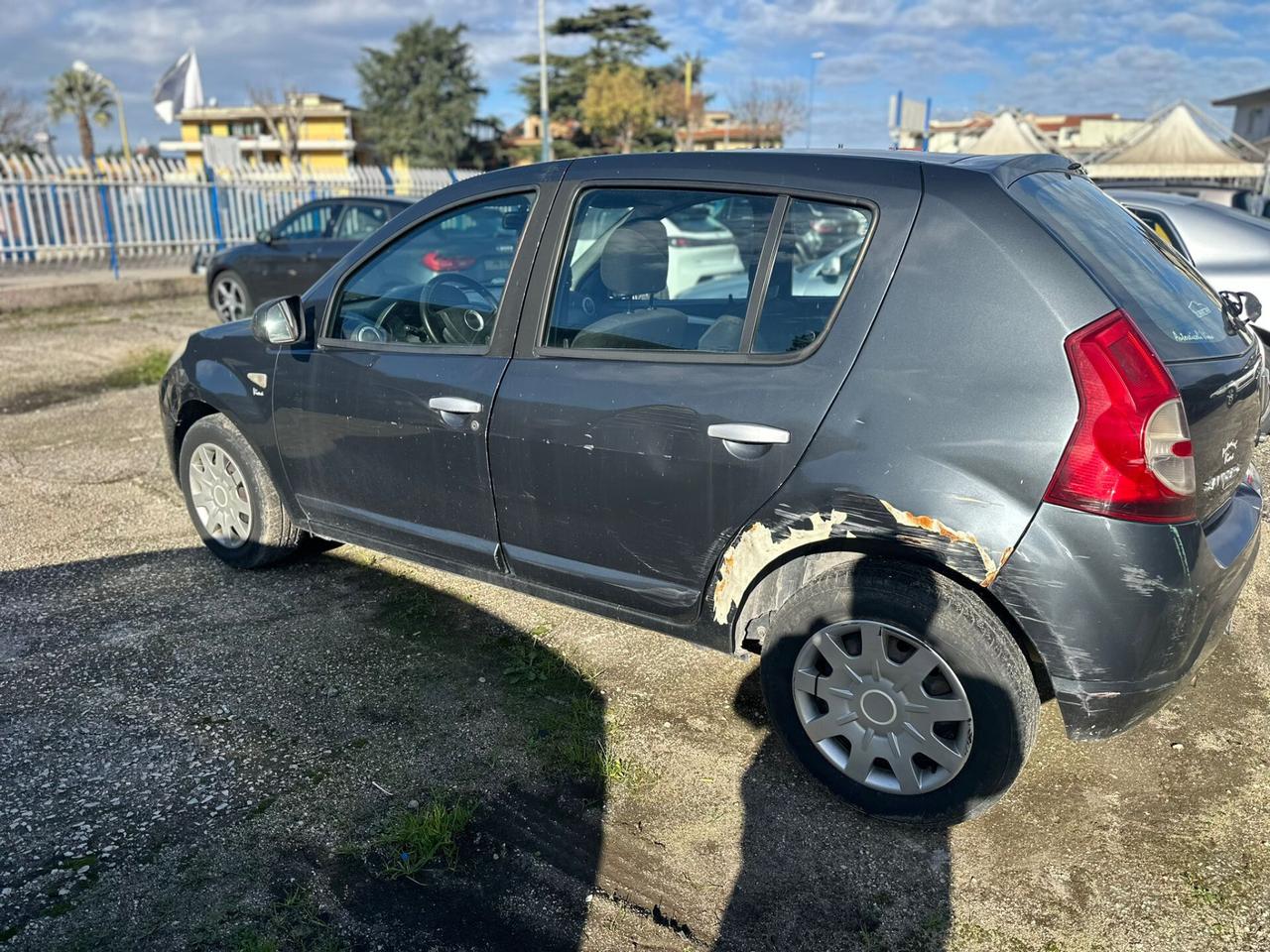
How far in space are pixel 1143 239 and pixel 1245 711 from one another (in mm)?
1632

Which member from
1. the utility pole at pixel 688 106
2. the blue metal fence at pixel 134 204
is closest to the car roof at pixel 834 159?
the blue metal fence at pixel 134 204

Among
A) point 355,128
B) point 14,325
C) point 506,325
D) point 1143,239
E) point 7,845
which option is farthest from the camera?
point 355,128

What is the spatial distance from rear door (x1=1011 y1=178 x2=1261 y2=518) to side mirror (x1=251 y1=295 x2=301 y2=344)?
2.54 metres

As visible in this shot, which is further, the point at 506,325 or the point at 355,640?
the point at 355,640

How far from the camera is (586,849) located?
100 inches

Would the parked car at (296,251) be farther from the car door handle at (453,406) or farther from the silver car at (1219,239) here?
the car door handle at (453,406)

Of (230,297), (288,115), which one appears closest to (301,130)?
(288,115)

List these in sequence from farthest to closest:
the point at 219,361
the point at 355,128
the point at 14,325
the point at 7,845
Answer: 1. the point at 355,128
2. the point at 14,325
3. the point at 219,361
4. the point at 7,845

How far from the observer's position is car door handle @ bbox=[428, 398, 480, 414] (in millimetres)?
Result: 3104

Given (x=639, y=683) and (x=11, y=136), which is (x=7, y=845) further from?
(x=11, y=136)

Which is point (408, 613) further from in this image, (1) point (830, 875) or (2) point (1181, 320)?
(2) point (1181, 320)

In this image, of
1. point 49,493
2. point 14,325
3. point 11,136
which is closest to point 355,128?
point 11,136

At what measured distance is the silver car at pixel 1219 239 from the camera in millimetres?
6453

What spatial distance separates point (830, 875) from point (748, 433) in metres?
1.17
